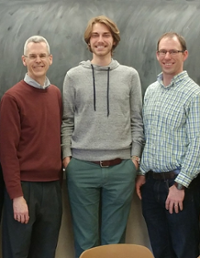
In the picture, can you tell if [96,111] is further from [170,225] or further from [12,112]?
[170,225]

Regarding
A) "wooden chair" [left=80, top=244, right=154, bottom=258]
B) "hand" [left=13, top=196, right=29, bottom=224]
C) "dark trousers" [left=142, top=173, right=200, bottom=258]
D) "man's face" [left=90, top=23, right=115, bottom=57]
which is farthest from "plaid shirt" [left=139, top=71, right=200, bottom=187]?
"hand" [left=13, top=196, right=29, bottom=224]

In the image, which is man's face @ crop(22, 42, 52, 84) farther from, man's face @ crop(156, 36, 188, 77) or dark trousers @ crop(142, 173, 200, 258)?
dark trousers @ crop(142, 173, 200, 258)

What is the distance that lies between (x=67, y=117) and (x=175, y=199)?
783 millimetres

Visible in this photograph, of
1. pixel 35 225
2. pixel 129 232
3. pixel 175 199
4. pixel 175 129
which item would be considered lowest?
pixel 129 232

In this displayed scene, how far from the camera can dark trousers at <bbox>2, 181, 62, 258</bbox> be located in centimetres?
199

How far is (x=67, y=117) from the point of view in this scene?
2207mm

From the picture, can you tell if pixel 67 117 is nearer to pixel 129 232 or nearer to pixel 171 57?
pixel 171 57

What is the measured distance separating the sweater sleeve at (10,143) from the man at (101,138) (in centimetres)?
33

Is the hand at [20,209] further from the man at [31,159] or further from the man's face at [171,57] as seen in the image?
the man's face at [171,57]

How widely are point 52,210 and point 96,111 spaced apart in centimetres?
61

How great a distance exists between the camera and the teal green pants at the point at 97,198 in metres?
2.12

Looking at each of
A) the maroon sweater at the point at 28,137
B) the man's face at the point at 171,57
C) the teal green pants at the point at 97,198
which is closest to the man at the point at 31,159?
the maroon sweater at the point at 28,137

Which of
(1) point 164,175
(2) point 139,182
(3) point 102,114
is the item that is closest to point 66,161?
(3) point 102,114

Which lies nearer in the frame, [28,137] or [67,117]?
[28,137]
